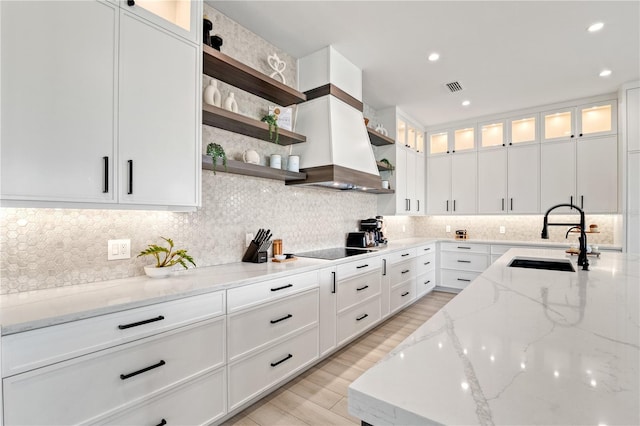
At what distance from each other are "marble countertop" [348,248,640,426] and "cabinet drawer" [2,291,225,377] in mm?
1222

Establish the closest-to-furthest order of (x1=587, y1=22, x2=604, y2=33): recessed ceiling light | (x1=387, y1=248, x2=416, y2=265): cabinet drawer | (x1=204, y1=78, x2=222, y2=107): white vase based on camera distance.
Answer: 1. (x1=204, y1=78, x2=222, y2=107): white vase
2. (x1=587, y1=22, x2=604, y2=33): recessed ceiling light
3. (x1=387, y1=248, x2=416, y2=265): cabinet drawer

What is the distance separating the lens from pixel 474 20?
8.46 ft

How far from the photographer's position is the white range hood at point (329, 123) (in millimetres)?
2928

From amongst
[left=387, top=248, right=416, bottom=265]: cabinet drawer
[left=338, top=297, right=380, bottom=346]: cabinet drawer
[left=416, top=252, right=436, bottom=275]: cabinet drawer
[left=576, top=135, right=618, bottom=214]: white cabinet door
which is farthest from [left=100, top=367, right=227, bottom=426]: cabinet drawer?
[left=576, top=135, right=618, bottom=214]: white cabinet door

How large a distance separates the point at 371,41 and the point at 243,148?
162cm

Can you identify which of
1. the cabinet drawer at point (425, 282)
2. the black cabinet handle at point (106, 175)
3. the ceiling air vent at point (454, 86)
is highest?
the ceiling air vent at point (454, 86)

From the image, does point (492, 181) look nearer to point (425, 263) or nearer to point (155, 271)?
point (425, 263)

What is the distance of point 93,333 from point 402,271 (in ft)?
11.2

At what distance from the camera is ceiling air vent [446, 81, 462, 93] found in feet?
12.4

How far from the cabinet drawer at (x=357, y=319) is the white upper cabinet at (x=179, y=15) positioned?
2487mm

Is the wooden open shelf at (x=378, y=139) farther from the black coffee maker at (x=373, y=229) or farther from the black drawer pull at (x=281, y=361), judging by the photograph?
the black drawer pull at (x=281, y=361)

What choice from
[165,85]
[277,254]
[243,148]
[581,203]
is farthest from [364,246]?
[581,203]

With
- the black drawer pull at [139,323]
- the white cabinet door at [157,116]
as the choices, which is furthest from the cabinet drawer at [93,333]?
the white cabinet door at [157,116]

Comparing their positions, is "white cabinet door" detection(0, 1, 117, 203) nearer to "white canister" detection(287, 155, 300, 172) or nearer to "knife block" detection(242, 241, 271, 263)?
"knife block" detection(242, 241, 271, 263)
